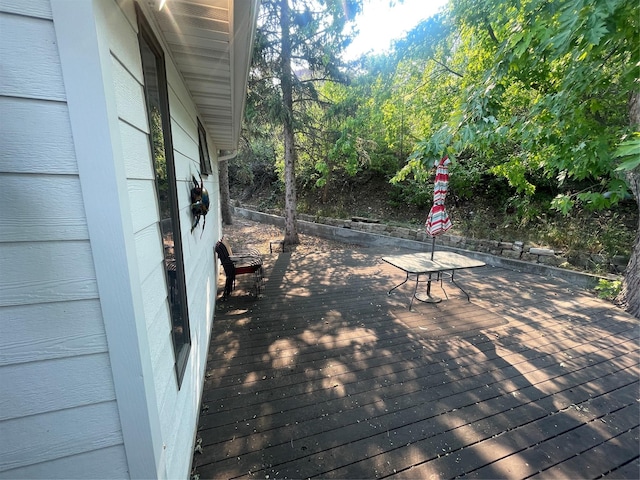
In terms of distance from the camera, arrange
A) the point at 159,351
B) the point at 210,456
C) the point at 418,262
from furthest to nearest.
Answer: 1. the point at 418,262
2. the point at 210,456
3. the point at 159,351

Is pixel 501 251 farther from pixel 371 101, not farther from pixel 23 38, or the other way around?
pixel 23 38

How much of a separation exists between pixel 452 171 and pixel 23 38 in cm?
905

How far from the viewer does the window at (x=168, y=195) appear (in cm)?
146

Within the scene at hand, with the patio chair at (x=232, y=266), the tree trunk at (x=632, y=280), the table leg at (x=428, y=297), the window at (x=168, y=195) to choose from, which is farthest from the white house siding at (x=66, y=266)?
the tree trunk at (x=632, y=280)

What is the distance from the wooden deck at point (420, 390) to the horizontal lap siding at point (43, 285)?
1.19 m

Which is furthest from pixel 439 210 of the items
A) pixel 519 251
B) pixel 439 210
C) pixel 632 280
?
pixel 519 251

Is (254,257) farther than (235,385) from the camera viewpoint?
Yes

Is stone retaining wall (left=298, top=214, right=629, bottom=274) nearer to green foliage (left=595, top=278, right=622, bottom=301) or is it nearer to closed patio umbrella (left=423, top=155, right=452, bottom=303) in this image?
green foliage (left=595, top=278, right=622, bottom=301)

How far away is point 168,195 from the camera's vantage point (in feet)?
5.51

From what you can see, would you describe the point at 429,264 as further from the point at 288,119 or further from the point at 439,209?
the point at 288,119

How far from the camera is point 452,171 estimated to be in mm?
8266

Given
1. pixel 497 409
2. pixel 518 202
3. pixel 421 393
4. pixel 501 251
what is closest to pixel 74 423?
pixel 421 393

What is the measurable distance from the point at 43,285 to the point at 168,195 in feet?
3.22

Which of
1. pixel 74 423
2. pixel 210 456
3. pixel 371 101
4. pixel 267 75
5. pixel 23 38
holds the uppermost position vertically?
pixel 267 75
